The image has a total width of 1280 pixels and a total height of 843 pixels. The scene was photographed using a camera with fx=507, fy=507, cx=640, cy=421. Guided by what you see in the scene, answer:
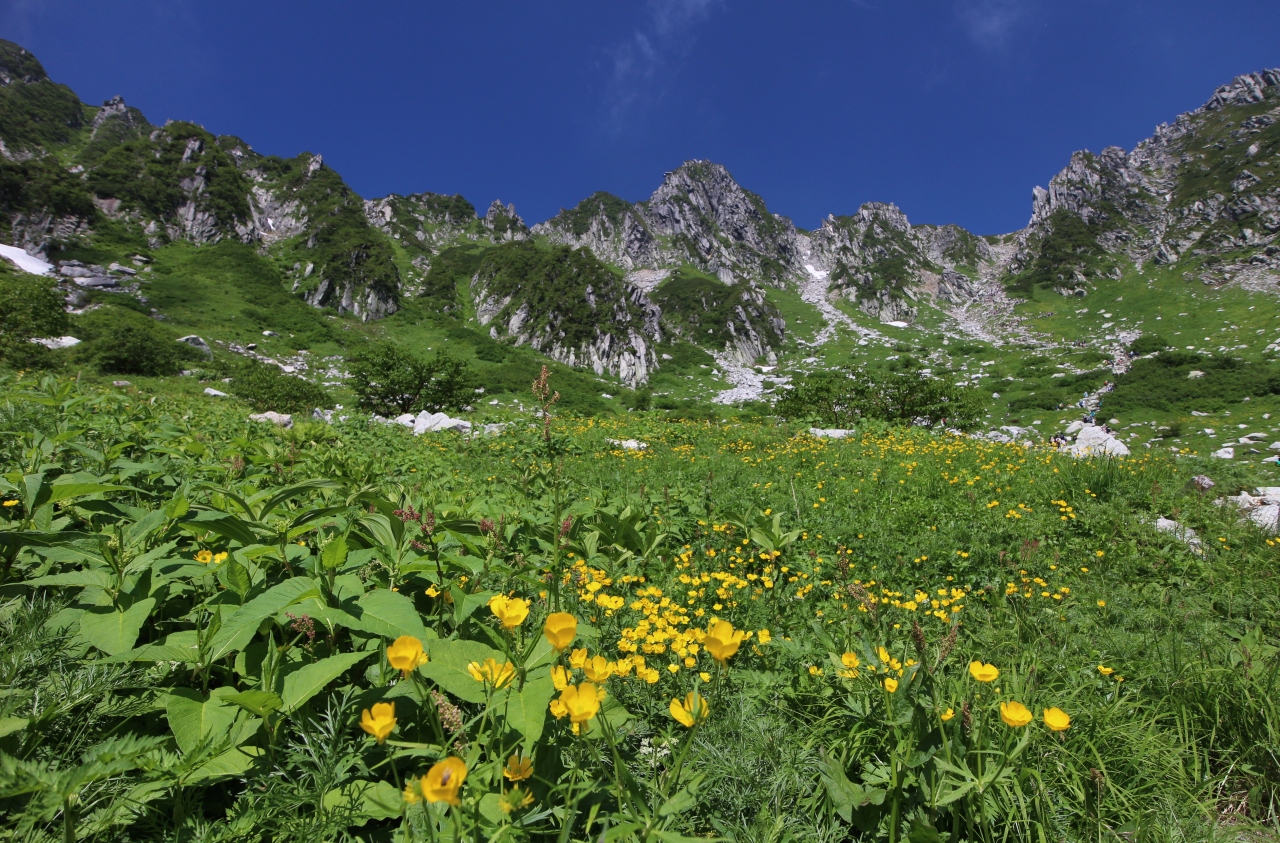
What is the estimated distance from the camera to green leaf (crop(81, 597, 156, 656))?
1678mm

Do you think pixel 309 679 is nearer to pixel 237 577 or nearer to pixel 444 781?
pixel 237 577

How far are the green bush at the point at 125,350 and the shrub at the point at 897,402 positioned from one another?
94.7 ft

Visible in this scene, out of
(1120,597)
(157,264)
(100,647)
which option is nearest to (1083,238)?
(1120,597)

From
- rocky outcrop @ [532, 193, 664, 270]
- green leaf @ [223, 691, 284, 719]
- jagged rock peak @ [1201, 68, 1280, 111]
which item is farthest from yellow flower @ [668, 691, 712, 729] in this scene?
jagged rock peak @ [1201, 68, 1280, 111]

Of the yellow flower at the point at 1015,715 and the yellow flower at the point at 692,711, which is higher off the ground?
the yellow flower at the point at 1015,715

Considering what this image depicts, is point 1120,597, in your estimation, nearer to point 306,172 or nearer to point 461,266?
point 461,266

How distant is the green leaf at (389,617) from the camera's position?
1742 millimetres

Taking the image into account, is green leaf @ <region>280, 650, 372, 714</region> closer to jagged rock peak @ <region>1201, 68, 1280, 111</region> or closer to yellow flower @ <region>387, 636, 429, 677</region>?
yellow flower @ <region>387, 636, 429, 677</region>

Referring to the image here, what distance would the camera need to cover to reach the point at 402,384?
2241cm

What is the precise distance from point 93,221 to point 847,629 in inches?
2997

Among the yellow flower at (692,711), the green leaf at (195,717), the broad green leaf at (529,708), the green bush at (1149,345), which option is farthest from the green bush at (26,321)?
the green bush at (1149,345)

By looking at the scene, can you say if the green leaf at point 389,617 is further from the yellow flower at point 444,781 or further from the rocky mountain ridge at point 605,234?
the rocky mountain ridge at point 605,234

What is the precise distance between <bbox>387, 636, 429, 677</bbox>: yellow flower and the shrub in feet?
69.1

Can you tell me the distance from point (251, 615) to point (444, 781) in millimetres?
1339
